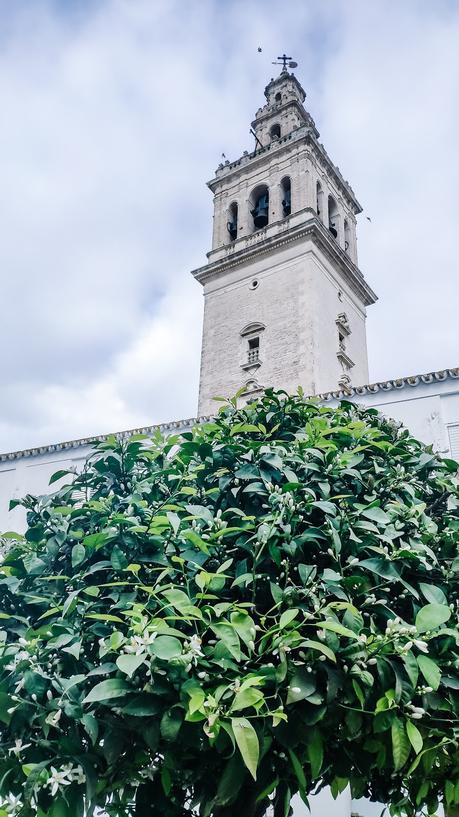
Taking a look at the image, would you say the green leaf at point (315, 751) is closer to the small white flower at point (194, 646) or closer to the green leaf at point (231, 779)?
the green leaf at point (231, 779)

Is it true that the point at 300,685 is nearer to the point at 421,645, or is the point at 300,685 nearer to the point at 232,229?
the point at 421,645

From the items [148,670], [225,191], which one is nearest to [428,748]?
[148,670]

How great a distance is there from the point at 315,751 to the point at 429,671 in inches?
31.9

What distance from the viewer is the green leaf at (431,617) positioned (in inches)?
149

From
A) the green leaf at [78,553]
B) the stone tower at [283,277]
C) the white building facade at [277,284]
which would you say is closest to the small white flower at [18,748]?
the green leaf at [78,553]

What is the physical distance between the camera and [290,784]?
4.36m

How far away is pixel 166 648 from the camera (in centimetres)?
348

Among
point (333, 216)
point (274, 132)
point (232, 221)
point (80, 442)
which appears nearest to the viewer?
point (80, 442)

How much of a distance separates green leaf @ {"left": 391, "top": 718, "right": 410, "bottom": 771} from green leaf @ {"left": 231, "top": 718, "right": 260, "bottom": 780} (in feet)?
3.11

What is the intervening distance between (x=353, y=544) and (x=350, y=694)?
959 millimetres

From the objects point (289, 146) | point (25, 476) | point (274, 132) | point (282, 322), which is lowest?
point (25, 476)

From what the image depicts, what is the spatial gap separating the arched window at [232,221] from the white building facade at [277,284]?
49 mm

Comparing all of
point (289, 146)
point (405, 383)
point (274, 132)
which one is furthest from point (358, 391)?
point (274, 132)

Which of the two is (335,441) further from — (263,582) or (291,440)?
(263,582)
